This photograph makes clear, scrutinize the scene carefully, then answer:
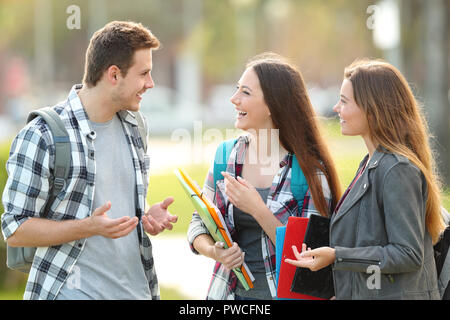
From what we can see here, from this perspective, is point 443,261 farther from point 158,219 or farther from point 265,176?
point 158,219

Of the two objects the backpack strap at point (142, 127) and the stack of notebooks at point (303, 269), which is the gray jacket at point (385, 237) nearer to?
the stack of notebooks at point (303, 269)

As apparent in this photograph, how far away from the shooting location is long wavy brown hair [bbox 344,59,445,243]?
3119 millimetres

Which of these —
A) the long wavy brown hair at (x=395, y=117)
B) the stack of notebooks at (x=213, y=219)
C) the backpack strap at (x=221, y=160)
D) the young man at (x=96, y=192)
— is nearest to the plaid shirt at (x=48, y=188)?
the young man at (x=96, y=192)

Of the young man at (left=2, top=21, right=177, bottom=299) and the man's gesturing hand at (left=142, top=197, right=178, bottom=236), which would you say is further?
the man's gesturing hand at (left=142, top=197, right=178, bottom=236)

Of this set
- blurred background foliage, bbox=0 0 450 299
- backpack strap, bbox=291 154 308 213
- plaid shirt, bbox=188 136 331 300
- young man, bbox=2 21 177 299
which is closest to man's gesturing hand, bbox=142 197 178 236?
young man, bbox=2 21 177 299

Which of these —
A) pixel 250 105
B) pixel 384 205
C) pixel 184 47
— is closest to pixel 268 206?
pixel 250 105

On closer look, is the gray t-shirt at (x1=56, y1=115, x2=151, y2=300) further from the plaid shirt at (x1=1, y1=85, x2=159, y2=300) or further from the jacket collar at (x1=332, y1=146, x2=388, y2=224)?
the jacket collar at (x1=332, y1=146, x2=388, y2=224)

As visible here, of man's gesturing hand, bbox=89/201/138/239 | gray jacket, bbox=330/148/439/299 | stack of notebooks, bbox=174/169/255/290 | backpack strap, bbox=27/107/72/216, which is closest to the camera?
gray jacket, bbox=330/148/439/299

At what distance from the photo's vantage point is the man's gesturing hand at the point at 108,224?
3191 mm

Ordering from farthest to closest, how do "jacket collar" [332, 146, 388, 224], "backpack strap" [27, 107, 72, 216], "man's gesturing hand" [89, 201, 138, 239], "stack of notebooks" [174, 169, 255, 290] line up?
"stack of notebooks" [174, 169, 255, 290] < "backpack strap" [27, 107, 72, 216] < "man's gesturing hand" [89, 201, 138, 239] < "jacket collar" [332, 146, 388, 224]

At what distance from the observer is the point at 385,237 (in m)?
3.02

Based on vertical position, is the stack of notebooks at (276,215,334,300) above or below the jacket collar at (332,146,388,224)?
below

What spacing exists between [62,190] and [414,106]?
5.75ft
